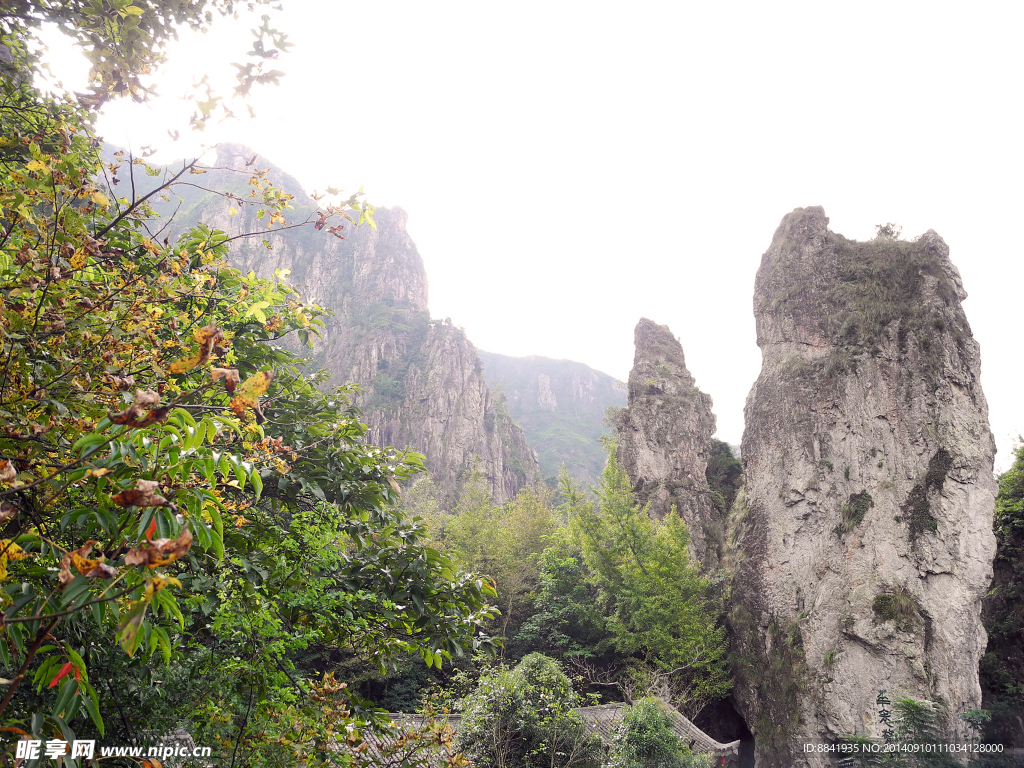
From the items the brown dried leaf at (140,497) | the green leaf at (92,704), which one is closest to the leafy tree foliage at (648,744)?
the green leaf at (92,704)

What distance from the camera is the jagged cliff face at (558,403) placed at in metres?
93.8

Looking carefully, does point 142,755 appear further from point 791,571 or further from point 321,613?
point 791,571

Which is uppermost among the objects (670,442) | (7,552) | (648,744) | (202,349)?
(670,442)

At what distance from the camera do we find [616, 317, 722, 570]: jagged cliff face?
21172 mm

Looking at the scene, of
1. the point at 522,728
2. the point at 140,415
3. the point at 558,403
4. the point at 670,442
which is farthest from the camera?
the point at 558,403

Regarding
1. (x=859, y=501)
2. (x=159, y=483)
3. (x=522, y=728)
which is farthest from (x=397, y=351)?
(x=159, y=483)

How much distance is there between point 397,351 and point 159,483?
227 feet

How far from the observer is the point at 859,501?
14.3 metres

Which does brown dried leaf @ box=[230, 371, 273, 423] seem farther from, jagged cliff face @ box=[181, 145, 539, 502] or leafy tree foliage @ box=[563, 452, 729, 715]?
jagged cliff face @ box=[181, 145, 539, 502]

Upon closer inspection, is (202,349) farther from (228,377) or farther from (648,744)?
(648,744)

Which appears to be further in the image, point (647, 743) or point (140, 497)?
point (647, 743)

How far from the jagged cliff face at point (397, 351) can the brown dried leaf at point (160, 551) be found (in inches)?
2103

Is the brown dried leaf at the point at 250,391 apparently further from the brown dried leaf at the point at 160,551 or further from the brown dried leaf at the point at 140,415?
the brown dried leaf at the point at 160,551

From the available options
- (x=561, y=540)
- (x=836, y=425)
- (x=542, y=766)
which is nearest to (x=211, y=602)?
(x=542, y=766)
